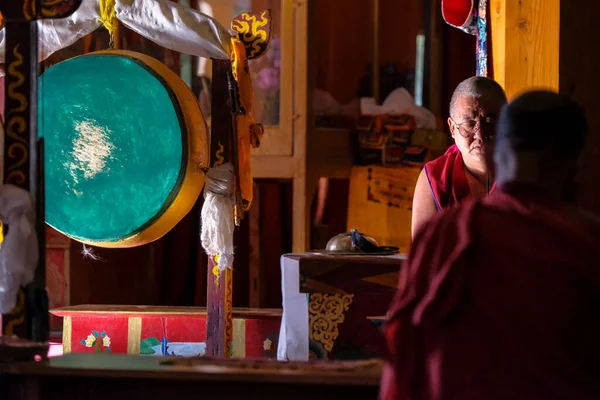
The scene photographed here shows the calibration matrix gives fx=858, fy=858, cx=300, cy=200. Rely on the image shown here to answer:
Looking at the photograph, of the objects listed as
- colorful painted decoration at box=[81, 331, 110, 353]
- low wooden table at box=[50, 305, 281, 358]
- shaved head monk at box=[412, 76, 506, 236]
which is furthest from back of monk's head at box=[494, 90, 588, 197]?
colorful painted decoration at box=[81, 331, 110, 353]

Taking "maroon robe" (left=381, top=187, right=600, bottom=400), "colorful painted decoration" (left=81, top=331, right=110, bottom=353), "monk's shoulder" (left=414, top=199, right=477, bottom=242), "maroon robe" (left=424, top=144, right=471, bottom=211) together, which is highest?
"maroon robe" (left=424, top=144, right=471, bottom=211)

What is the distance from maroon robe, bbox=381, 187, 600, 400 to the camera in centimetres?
128

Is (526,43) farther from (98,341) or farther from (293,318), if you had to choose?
(98,341)

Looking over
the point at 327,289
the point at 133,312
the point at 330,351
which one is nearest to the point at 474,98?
the point at 327,289

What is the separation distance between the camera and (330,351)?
9.08 feet

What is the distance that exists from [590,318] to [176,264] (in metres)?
4.09

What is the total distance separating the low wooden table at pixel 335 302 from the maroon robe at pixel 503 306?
1.26 meters

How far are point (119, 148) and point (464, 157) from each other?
1.29 metres

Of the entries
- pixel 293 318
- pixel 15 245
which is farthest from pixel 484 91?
pixel 15 245

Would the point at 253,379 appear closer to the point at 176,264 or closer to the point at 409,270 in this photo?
the point at 409,270

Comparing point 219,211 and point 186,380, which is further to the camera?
point 219,211

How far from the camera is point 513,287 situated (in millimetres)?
1298

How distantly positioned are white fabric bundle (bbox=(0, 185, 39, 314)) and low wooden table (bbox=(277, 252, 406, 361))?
0.92 m

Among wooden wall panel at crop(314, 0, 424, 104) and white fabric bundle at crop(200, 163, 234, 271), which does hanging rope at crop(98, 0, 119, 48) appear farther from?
wooden wall panel at crop(314, 0, 424, 104)
